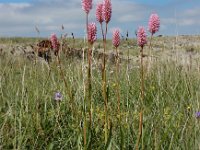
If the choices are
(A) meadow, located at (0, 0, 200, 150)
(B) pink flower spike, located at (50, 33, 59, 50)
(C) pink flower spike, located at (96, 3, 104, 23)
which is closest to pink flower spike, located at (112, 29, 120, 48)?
(A) meadow, located at (0, 0, 200, 150)

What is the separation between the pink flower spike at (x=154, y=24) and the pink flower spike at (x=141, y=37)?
44 millimetres

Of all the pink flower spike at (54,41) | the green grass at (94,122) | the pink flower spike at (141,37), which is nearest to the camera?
the pink flower spike at (141,37)

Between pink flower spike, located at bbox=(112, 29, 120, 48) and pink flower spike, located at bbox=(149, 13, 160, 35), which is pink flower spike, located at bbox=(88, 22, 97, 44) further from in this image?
pink flower spike, located at bbox=(149, 13, 160, 35)

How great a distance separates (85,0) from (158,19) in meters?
0.38

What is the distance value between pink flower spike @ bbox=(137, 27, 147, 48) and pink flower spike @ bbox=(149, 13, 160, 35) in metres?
0.04

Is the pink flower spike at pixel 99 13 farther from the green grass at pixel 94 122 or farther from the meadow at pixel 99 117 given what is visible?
the green grass at pixel 94 122

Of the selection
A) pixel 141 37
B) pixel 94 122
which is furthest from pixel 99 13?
pixel 94 122

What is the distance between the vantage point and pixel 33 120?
3.60 m

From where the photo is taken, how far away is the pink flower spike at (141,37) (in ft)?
7.32

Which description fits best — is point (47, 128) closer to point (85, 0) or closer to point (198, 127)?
point (198, 127)

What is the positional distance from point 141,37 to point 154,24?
0.10 meters

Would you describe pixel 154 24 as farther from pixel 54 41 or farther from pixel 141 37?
pixel 54 41

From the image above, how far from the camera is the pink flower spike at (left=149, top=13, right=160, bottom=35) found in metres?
2.27

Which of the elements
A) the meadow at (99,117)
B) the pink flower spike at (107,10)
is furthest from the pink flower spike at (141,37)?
the pink flower spike at (107,10)
